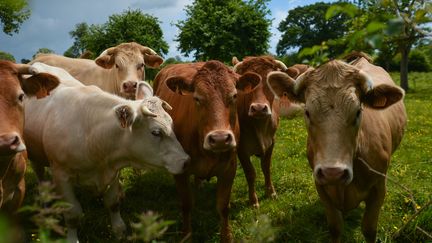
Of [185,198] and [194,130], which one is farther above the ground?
Answer: [194,130]

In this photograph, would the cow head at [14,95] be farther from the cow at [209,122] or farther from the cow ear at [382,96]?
the cow ear at [382,96]

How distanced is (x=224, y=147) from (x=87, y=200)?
9.05 ft

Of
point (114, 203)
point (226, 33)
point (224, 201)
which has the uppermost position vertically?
point (226, 33)

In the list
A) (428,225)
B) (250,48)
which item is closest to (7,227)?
(428,225)

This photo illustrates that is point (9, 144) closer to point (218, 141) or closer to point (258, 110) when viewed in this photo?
point (218, 141)

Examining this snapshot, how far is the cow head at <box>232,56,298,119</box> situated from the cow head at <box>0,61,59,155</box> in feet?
8.30

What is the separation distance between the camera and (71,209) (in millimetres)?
4602

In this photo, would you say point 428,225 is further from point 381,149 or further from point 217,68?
point 217,68

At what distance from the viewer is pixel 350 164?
344 cm

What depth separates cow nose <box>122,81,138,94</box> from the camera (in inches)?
291

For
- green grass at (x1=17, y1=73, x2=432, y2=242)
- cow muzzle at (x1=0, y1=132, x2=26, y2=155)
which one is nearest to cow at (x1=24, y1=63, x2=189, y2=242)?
green grass at (x1=17, y1=73, x2=432, y2=242)

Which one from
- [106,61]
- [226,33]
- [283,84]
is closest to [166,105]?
[283,84]

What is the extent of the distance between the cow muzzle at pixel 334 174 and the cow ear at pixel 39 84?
2.97 meters

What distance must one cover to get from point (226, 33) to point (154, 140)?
21.4 metres
